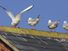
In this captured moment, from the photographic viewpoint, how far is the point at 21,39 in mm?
29516

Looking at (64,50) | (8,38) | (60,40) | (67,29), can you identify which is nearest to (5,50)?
(8,38)

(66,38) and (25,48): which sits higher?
(66,38)

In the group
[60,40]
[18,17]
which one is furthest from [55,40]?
[18,17]

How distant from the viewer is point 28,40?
29906mm

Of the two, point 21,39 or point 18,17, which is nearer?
point 21,39

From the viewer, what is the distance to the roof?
27873mm

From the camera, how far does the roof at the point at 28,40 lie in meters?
27.9

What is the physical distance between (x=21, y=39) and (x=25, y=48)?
1.97m

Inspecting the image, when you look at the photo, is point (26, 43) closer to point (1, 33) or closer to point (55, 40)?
point (1, 33)

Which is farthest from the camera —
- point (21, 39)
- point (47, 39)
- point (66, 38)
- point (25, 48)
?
point (66, 38)

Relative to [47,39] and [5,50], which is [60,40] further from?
[5,50]

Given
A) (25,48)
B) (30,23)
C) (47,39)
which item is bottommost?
(25,48)

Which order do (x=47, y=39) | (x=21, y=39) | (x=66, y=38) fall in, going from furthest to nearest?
(x=66, y=38) → (x=47, y=39) → (x=21, y=39)

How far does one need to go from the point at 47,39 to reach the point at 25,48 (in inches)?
187
